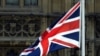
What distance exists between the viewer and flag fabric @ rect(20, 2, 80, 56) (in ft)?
30.3

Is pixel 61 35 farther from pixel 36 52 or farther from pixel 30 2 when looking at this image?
pixel 30 2

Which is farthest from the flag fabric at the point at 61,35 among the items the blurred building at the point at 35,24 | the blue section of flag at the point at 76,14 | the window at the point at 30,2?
the window at the point at 30,2

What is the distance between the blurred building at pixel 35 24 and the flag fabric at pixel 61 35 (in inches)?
160

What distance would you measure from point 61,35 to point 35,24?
14.4ft

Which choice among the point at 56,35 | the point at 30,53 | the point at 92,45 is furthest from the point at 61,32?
the point at 92,45

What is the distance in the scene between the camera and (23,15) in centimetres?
1352

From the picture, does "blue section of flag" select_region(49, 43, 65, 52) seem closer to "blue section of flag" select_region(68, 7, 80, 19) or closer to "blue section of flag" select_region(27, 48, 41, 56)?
"blue section of flag" select_region(27, 48, 41, 56)

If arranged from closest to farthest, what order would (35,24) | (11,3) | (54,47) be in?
(54,47)
(35,24)
(11,3)

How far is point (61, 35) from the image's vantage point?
30.5 feet

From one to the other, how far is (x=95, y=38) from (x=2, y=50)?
2816 millimetres

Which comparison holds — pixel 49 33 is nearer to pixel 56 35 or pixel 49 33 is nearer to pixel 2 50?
pixel 56 35

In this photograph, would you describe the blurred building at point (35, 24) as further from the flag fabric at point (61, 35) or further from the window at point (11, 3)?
the flag fabric at point (61, 35)

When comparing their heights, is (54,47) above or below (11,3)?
below

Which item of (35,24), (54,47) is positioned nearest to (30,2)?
(35,24)
